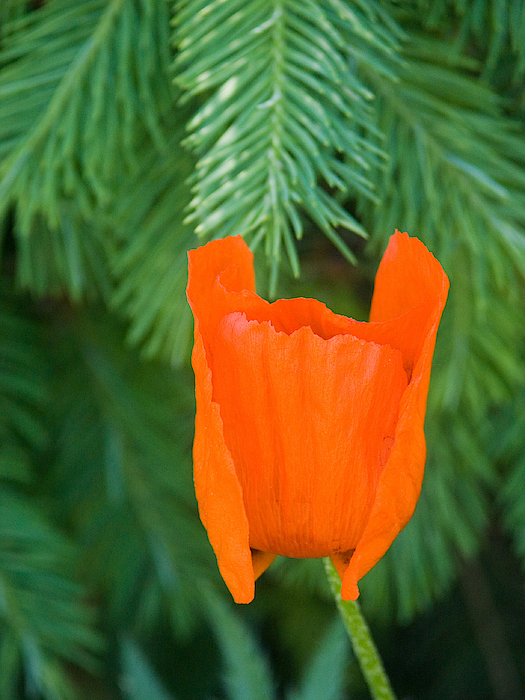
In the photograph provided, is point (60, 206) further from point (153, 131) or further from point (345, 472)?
point (345, 472)

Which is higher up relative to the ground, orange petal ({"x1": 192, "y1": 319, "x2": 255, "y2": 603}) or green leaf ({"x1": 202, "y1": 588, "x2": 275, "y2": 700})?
orange petal ({"x1": 192, "y1": 319, "x2": 255, "y2": 603})

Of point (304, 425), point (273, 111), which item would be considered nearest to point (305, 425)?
point (304, 425)

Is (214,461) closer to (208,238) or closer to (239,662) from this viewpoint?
(208,238)

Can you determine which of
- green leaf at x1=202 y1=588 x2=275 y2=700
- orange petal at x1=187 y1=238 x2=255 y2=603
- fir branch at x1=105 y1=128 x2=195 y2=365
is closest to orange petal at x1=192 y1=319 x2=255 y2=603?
orange petal at x1=187 y1=238 x2=255 y2=603

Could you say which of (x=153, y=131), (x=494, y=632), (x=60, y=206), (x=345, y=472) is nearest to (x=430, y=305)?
(x=345, y=472)

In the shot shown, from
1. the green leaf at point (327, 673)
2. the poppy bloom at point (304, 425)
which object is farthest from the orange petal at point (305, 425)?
the green leaf at point (327, 673)

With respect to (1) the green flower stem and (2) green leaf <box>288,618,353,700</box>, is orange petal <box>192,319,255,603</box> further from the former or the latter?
(2) green leaf <box>288,618,353,700</box>

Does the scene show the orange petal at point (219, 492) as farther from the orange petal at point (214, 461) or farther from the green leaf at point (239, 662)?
the green leaf at point (239, 662)
